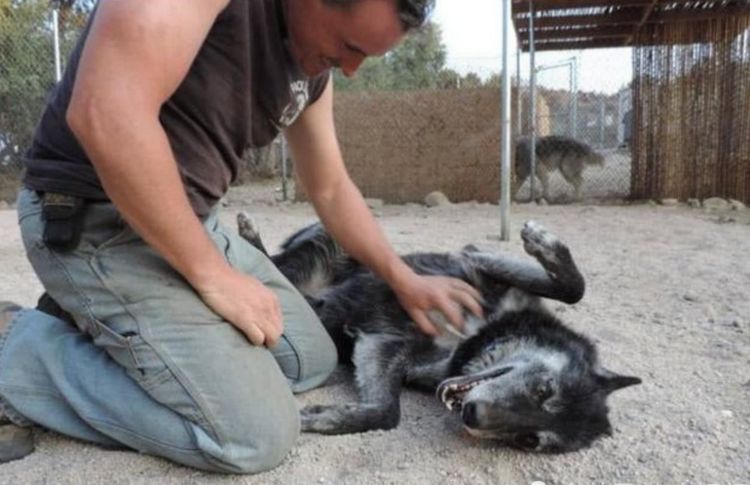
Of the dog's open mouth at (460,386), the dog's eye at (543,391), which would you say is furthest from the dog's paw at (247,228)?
the dog's eye at (543,391)

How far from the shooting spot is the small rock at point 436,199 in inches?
368

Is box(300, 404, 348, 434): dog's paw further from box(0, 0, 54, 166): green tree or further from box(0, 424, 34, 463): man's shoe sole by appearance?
box(0, 0, 54, 166): green tree

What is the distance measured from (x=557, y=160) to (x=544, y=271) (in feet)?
25.0

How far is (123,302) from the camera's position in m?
1.97

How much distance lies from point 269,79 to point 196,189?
0.40 metres

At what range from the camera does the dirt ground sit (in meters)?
1.94

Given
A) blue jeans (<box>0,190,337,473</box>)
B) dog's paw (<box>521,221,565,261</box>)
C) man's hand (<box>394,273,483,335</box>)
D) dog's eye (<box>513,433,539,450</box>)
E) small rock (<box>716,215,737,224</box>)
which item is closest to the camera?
blue jeans (<box>0,190,337,473</box>)

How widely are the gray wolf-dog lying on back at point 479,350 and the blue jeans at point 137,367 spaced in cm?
39

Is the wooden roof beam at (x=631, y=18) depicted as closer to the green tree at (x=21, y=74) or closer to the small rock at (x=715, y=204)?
the small rock at (x=715, y=204)

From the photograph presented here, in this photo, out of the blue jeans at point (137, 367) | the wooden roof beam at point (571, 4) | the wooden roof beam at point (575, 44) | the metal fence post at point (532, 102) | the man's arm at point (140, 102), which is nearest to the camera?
the man's arm at point (140, 102)

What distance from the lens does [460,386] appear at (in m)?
2.32

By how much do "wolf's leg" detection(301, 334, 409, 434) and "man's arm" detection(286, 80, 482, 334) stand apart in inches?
7.5

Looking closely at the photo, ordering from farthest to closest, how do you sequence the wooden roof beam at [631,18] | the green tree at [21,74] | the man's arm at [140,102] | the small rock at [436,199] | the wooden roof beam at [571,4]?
the green tree at [21,74] → the small rock at [436,199] → the wooden roof beam at [631,18] → the wooden roof beam at [571,4] → the man's arm at [140,102]

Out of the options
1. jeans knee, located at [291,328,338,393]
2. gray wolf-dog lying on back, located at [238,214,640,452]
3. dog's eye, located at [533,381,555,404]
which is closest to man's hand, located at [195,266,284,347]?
gray wolf-dog lying on back, located at [238,214,640,452]
